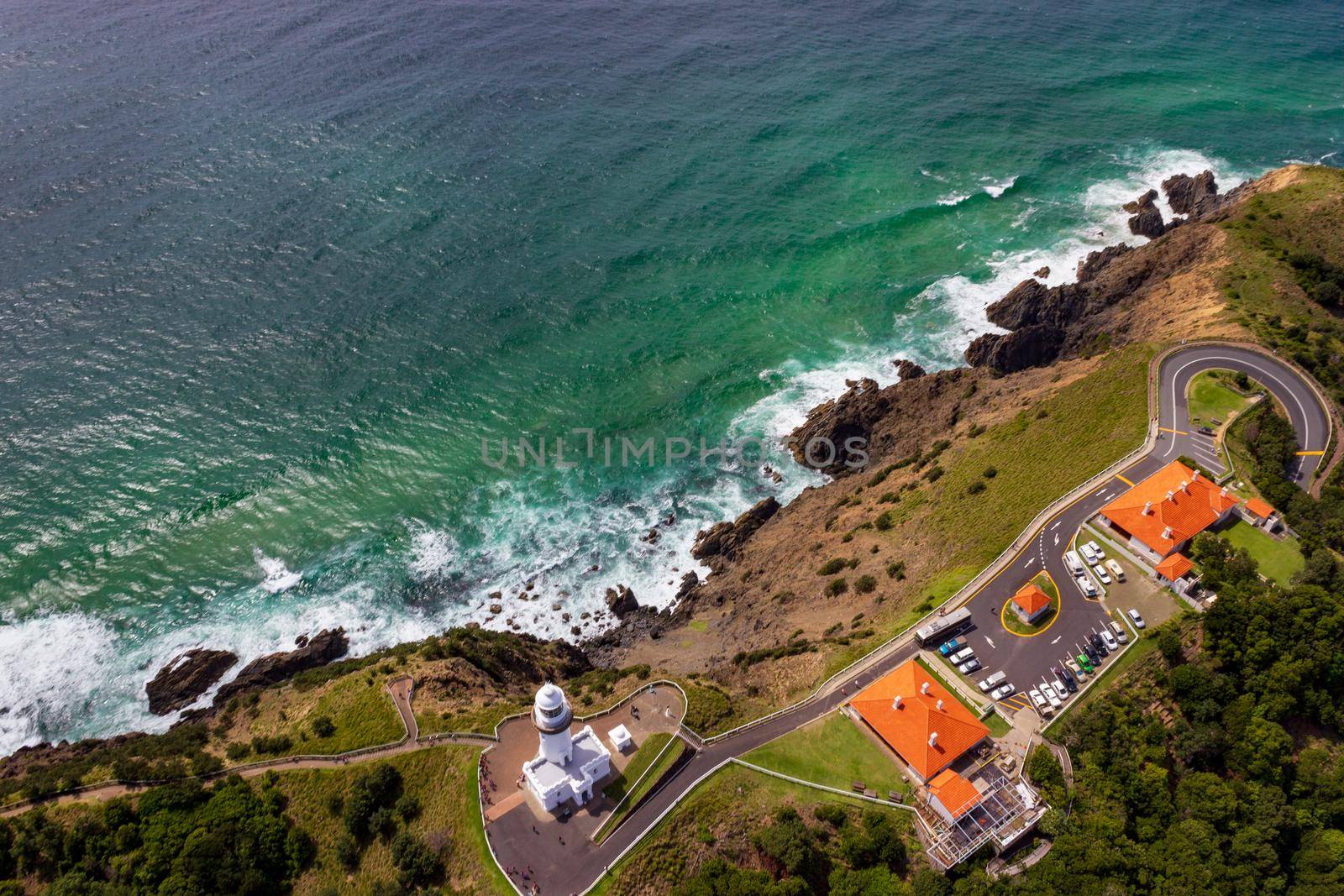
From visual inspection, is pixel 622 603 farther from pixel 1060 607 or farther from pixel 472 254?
pixel 472 254

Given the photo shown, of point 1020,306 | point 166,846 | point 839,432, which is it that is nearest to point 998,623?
point 839,432

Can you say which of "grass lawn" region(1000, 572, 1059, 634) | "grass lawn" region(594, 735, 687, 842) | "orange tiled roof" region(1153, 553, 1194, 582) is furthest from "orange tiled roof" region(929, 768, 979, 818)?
"orange tiled roof" region(1153, 553, 1194, 582)

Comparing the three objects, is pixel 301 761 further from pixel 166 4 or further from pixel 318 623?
pixel 166 4

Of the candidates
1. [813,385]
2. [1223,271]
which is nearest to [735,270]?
[813,385]

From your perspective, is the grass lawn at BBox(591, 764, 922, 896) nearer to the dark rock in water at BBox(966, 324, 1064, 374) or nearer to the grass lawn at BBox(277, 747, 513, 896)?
the grass lawn at BBox(277, 747, 513, 896)

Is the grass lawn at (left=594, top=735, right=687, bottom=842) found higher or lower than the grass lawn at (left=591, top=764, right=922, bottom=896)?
higher
